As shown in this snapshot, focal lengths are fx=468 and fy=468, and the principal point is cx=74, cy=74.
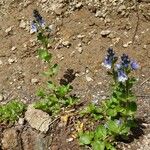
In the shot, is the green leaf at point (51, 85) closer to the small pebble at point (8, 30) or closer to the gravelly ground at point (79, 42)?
the gravelly ground at point (79, 42)

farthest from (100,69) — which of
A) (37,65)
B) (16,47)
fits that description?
(16,47)

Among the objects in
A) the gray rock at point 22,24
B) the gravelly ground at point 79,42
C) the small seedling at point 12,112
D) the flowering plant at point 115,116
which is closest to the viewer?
the flowering plant at point 115,116

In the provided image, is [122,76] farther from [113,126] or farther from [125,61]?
[113,126]

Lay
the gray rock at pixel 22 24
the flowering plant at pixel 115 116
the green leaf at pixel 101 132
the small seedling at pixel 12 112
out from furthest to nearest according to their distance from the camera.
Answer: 1. the gray rock at pixel 22 24
2. the small seedling at pixel 12 112
3. the green leaf at pixel 101 132
4. the flowering plant at pixel 115 116

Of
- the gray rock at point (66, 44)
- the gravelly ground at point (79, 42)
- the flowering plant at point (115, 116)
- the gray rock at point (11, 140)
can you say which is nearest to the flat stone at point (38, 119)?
the gray rock at point (11, 140)

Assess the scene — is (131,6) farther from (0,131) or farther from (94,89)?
(0,131)

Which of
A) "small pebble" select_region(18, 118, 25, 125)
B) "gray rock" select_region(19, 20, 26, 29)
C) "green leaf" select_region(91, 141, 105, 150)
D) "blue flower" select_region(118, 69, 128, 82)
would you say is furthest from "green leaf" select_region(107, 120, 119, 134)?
"gray rock" select_region(19, 20, 26, 29)

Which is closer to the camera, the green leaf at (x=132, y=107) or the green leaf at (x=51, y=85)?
the green leaf at (x=132, y=107)
